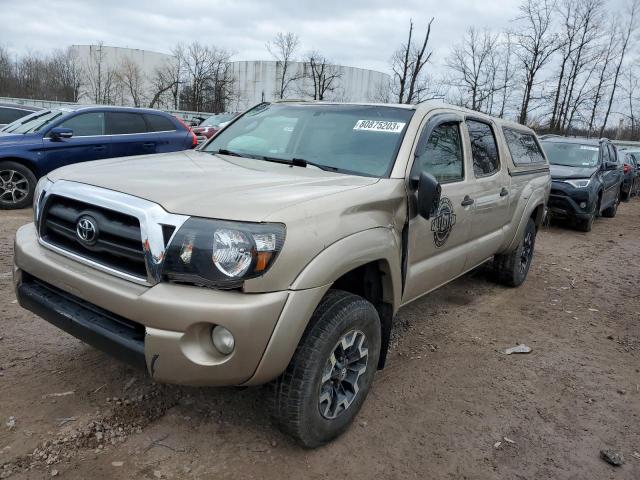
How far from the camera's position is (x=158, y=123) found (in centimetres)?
889

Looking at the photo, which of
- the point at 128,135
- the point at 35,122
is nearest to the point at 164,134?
the point at 128,135

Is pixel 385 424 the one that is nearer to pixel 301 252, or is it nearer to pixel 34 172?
pixel 301 252

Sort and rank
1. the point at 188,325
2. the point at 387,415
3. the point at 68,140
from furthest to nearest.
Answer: the point at 68,140
the point at 387,415
the point at 188,325

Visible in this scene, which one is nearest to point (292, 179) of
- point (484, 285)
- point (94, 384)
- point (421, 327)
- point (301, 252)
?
point (301, 252)

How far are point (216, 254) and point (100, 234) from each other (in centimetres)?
63

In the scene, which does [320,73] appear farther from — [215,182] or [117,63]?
[215,182]

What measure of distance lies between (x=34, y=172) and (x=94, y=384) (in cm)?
586

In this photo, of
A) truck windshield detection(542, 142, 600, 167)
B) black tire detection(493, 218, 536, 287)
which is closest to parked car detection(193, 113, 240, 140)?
truck windshield detection(542, 142, 600, 167)

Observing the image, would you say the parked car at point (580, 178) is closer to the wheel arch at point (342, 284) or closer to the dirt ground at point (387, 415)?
the dirt ground at point (387, 415)

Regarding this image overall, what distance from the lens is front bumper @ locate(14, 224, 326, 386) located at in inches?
78.7

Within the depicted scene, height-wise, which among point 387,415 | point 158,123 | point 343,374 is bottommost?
point 387,415

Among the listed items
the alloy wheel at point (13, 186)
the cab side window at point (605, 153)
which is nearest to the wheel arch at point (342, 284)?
the alloy wheel at point (13, 186)

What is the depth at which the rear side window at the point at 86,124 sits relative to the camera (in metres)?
7.86

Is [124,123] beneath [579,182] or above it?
above
